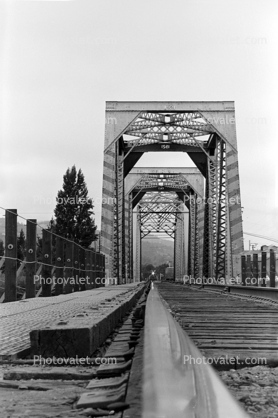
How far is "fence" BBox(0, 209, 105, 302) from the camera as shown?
7188 mm

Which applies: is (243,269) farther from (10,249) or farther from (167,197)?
(167,197)

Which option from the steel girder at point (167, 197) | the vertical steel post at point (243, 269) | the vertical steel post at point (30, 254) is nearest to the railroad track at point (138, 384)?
the vertical steel post at point (30, 254)

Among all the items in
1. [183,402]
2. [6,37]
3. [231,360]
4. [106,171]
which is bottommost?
[231,360]

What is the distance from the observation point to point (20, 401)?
1.87 meters

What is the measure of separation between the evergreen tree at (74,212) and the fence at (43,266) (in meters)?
27.3

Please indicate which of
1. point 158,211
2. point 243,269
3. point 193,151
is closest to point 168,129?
point 193,151

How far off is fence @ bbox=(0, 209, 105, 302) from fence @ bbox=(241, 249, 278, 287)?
15.1 ft

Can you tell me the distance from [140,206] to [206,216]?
24.0 m

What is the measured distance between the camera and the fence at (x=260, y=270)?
14.5m

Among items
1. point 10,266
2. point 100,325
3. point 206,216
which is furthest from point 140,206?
point 100,325

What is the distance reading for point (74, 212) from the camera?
4341 cm

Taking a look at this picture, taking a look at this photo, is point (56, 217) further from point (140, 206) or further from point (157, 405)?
point (157, 405)

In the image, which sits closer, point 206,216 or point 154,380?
point 154,380

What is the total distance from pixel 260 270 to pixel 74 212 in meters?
28.4
